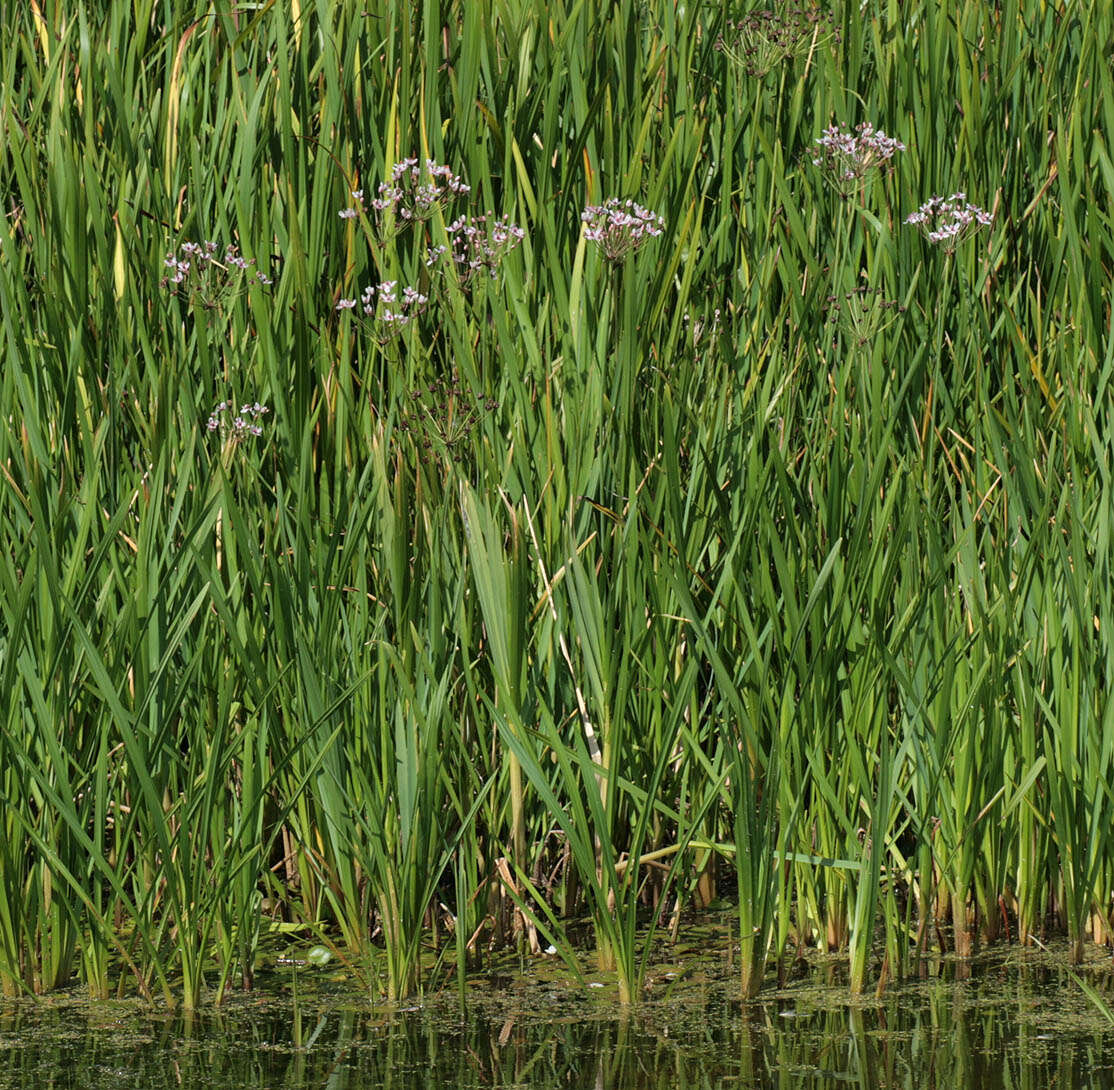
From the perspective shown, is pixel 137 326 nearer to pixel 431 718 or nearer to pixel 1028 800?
pixel 431 718

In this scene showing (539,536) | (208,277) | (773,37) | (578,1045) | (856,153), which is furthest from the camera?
(773,37)

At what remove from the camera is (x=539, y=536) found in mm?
2502

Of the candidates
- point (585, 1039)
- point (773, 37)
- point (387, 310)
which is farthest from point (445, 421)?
point (773, 37)

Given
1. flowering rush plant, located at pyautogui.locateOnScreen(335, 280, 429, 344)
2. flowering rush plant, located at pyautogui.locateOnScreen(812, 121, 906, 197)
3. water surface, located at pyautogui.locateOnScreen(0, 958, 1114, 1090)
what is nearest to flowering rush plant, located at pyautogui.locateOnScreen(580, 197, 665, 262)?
flowering rush plant, located at pyautogui.locateOnScreen(335, 280, 429, 344)

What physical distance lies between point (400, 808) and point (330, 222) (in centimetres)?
132

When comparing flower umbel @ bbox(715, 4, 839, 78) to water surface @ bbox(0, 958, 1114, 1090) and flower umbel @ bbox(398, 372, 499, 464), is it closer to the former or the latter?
flower umbel @ bbox(398, 372, 499, 464)

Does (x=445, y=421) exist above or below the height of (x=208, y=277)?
below

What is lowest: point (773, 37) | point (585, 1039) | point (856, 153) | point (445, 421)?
point (585, 1039)

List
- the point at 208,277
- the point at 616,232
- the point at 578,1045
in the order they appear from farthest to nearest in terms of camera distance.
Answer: the point at 208,277
the point at 616,232
the point at 578,1045

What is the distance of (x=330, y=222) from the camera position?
2881 millimetres

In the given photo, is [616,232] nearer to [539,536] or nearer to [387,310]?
[387,310]

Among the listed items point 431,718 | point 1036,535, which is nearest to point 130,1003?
point 431,718

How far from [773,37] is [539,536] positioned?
1.32 metres

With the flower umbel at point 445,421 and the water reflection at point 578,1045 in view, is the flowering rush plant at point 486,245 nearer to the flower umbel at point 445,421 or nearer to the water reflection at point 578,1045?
the flower umbel at point 445,421
